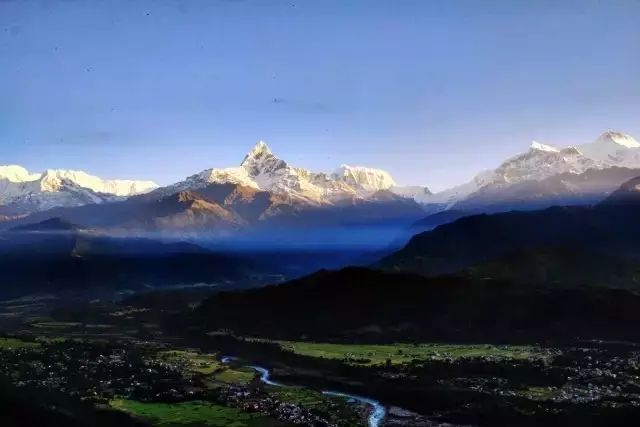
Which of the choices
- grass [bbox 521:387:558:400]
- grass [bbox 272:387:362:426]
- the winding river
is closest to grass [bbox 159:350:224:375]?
the winding river

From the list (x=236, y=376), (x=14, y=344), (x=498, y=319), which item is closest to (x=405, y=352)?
(x=498, y=319)

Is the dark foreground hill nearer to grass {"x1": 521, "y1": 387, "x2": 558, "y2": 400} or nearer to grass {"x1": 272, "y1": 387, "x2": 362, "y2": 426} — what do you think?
grass {"x1": 521, "y1": 387, "x2": 558, "y2": 400}

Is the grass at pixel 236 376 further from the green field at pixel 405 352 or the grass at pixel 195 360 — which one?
the green field at pixel 405 352

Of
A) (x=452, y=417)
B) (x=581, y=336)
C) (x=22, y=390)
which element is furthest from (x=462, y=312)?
(x=22, y=390)

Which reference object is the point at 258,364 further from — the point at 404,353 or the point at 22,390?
the point at 22,390

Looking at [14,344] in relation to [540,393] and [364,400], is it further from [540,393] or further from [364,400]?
[540,393]

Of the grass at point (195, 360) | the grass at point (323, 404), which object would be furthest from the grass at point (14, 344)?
the grass at point (323, 404)
